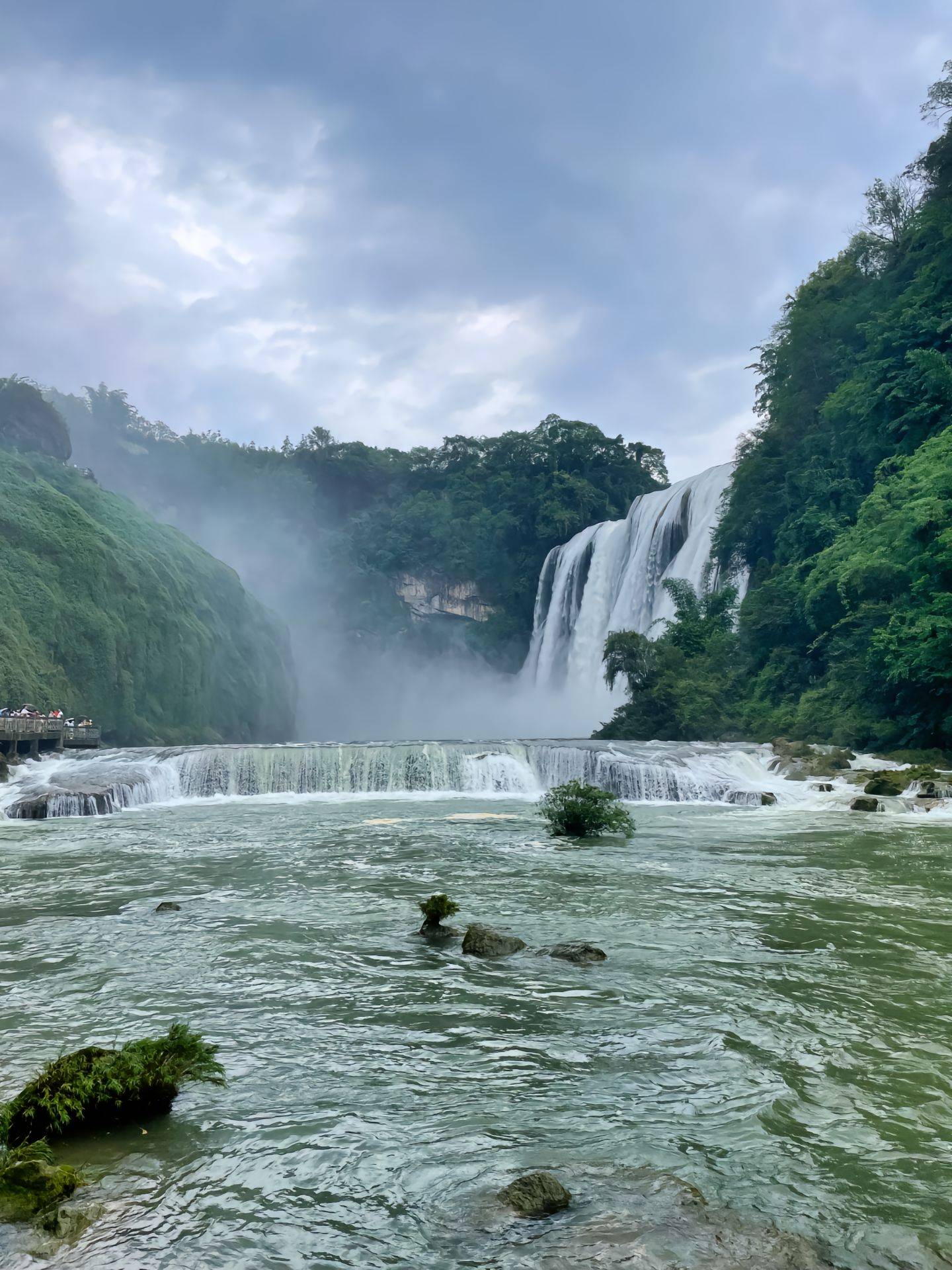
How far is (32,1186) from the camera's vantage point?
3238mm

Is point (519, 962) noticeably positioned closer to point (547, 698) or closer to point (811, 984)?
point (811, 984)

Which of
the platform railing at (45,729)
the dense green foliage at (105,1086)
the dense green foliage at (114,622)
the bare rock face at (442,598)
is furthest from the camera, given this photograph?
the bare rock face at (442,598)

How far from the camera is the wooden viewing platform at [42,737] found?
Result: 81.5ft

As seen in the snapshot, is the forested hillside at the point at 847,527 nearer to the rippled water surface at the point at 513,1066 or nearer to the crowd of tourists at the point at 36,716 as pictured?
the rippled water surface at the point at 513,1066

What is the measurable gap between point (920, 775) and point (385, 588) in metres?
52.1

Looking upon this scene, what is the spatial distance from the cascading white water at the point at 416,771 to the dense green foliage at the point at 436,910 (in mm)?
15551

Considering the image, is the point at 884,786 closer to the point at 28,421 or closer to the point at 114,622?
the point at 114,622

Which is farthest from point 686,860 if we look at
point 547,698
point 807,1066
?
point 547,698

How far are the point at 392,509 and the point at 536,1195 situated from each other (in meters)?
70.1

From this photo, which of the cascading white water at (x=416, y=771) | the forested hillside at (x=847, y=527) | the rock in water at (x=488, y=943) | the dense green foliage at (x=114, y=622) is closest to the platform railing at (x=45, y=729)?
the cascading white water at (x=416, y=771)

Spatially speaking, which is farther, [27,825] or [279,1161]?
[27,825]

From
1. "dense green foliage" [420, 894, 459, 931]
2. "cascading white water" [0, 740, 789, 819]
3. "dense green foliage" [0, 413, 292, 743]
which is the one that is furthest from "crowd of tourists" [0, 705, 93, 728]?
"dense green foliage" [420, 894, 459, 931]

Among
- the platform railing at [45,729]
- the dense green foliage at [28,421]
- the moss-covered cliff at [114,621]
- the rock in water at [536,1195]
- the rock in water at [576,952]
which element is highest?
the dense green foliage at [28,421]

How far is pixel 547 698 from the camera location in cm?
5025
